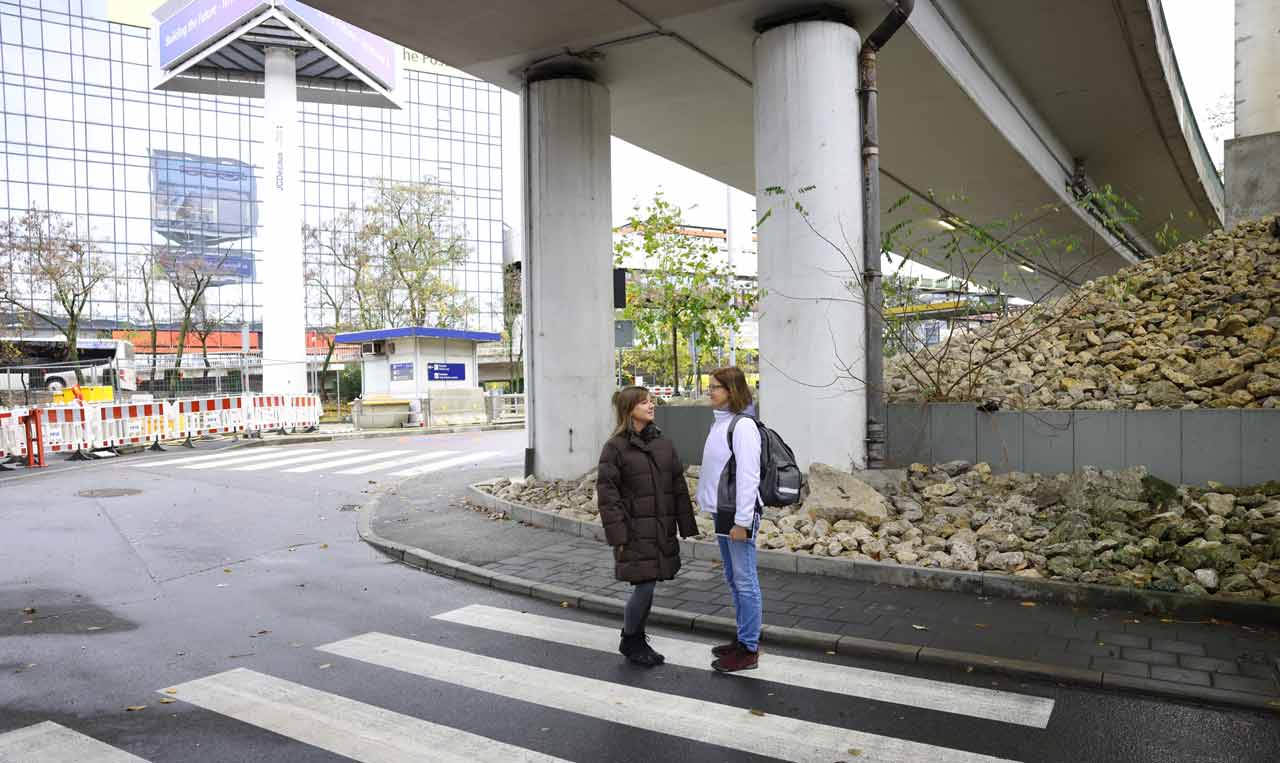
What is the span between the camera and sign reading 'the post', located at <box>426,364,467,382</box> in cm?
2919

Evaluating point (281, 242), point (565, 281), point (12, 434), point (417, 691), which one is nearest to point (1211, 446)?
point (417, 691)

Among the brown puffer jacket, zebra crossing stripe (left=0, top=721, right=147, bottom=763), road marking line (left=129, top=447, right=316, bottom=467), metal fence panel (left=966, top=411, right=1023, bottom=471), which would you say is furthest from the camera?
road marking line (left=129, top=447, right=316, bottom=467)

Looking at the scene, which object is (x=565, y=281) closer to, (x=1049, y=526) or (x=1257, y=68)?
(x=1049, y=526)

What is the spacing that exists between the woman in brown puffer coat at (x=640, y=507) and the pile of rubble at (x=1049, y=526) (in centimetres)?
262

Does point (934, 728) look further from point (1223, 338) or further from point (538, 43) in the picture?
point (538, 43)

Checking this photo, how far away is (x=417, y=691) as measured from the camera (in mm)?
4980

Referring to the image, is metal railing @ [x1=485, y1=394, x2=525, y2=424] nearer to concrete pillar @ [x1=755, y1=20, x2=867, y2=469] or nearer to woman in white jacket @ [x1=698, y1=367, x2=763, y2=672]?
concrete pillar @ [x1=755, y1=20, x2=867, y2=469]

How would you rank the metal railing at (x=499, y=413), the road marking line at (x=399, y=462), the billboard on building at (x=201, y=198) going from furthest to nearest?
the billboard on building at (x=201, y=198) → the metal railing at (x=499, y=413) → the road marking line at (x=399, y=462)

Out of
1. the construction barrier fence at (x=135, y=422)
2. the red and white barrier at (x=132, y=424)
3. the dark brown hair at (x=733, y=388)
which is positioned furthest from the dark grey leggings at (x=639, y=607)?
the red and white barrier at (x=132, y=424)

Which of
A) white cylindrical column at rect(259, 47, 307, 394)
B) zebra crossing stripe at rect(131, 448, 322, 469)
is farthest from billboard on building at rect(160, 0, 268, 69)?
zebra crossing stripe at rect(131, 448, 322, 469)

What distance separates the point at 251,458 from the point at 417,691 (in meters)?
15.4

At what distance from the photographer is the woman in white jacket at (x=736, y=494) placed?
5152 mm

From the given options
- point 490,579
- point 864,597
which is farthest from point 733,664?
point 490,579

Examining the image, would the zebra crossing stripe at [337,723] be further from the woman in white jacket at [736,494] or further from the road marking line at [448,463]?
the road marking line at [448,463]
